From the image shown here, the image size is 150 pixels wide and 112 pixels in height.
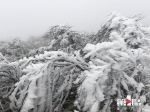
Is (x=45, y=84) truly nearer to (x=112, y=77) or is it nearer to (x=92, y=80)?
(x=92, y=80)

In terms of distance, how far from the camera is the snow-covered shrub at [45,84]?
97.4 inches

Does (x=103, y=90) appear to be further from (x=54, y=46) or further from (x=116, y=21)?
(x=54, y=46)

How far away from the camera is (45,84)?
8.53 ft

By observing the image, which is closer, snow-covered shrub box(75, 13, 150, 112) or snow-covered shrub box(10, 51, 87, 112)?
snow-covered shrub box(75, 13, 150, 112)

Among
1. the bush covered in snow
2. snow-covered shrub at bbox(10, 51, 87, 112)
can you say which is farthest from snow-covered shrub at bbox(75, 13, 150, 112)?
snow-covered shrub at bbox(10, 51, 87, 112)

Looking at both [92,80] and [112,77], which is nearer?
[92,80]

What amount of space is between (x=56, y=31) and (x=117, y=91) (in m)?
4.28

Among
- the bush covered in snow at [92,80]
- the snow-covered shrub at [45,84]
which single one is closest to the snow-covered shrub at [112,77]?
the bush covered in snow at [92,80]

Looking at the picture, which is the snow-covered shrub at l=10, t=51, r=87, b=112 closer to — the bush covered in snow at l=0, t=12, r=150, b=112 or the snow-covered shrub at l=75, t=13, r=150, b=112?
the bush covered in snow at l=0, t=12, r=150, b=112

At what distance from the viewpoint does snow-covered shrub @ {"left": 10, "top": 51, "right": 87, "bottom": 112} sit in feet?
8.12

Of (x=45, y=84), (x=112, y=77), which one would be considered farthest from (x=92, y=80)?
(x=45, y=84)

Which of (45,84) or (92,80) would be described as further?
(45,84)

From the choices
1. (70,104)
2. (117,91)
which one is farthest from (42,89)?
(117,91)

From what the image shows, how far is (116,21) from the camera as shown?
3359mm
